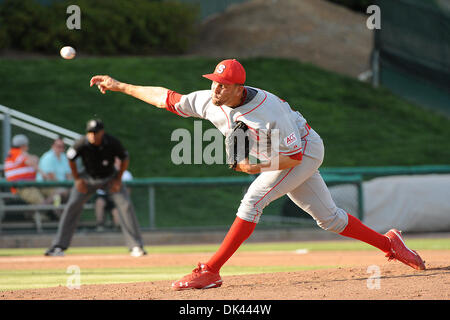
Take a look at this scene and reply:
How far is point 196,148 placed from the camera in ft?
57.3

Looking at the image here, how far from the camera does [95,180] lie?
10.4 m

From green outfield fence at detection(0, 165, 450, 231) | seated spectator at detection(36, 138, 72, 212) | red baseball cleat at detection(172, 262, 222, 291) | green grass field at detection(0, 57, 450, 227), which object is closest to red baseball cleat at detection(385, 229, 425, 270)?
red baseball cleat at detection(172, 262, 222, 291)

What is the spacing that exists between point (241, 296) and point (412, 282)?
140cm

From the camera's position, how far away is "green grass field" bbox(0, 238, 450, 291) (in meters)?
7.50

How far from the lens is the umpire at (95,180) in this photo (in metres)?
10.3

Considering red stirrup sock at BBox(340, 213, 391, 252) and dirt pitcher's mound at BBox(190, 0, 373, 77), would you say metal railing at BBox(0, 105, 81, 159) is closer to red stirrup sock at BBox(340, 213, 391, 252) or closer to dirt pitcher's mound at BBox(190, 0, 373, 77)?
red stirrup sock at BBox(340, 213, 391, 252)

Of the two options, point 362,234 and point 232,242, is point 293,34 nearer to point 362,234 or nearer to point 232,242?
point 362,234

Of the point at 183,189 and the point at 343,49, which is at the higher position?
the point at 343,49

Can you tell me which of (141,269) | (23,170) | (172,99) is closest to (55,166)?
(23,170)

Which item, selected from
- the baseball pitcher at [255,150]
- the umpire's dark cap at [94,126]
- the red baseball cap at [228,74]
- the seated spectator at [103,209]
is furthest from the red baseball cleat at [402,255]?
the seated spectator at [103,209]

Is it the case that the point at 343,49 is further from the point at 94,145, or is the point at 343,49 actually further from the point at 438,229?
the point at 94,145

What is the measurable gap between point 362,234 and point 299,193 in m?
0.68

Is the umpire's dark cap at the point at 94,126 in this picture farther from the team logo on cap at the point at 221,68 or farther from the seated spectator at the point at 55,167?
the team logo on cap at the point at 221,68
